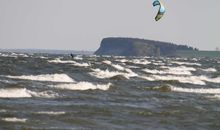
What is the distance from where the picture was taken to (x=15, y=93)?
28281 mm

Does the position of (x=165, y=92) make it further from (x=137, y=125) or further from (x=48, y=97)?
(x=137, y=125)

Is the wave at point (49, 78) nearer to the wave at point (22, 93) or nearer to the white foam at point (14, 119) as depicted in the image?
the wave at point (22, 93)

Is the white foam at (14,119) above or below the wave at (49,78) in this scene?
above

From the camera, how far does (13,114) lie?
68.5ft

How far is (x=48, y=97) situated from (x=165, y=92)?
10042 mm

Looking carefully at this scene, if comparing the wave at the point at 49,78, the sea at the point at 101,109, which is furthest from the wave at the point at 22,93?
the wave at the point at 49,78

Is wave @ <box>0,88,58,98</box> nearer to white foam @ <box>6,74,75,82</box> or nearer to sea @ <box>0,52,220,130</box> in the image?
sea @ <box>0,52,220,130</box>

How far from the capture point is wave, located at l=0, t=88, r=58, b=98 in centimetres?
2758

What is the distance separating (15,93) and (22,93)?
353 mm

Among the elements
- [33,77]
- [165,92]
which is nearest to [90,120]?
[165,92]

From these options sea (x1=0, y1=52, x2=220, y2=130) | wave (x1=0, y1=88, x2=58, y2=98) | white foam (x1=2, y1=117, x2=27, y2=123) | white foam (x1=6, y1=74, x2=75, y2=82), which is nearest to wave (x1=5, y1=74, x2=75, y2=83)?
white foam (x1=6, y1=74, x2=75, y2=82)

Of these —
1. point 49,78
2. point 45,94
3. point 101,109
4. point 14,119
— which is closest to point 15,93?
point 45,94

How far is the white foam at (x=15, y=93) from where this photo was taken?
27469mm

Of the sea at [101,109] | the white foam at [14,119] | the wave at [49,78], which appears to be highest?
the white foam at [14,119]
